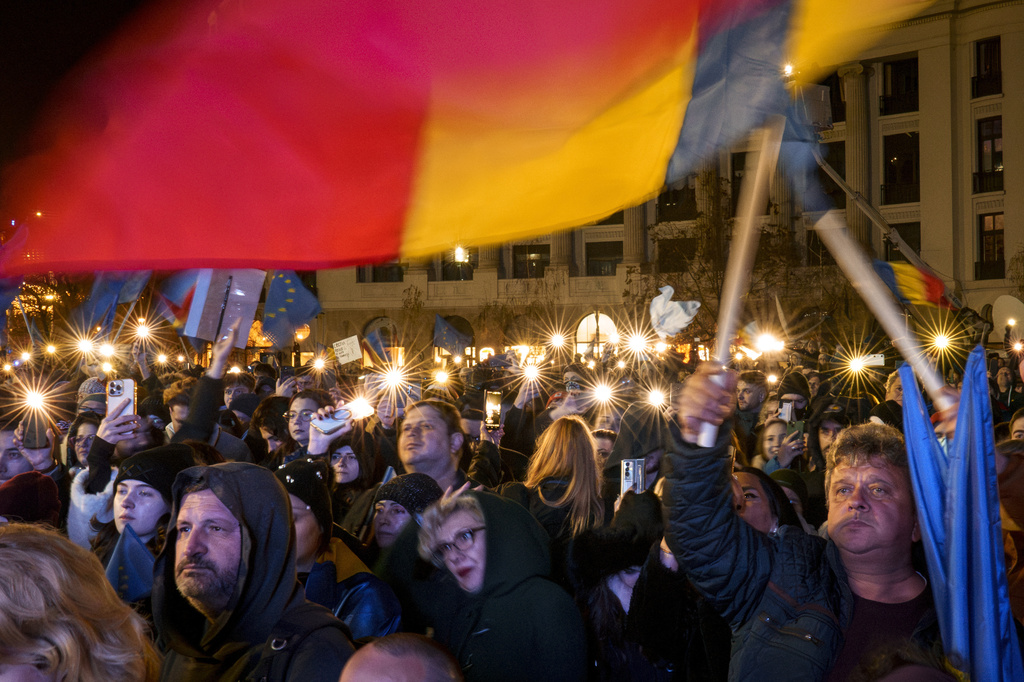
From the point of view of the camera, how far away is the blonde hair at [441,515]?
3295mm

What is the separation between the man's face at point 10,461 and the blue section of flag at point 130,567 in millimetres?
2345

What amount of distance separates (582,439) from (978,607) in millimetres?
2522

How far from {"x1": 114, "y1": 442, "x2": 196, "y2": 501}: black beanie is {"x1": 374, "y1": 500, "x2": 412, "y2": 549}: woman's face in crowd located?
0.85 m

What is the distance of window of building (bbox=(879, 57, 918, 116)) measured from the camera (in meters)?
39.3

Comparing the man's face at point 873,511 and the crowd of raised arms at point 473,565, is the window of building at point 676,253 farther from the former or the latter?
the man's face at point 873,511

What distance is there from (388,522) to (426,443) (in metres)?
0.91

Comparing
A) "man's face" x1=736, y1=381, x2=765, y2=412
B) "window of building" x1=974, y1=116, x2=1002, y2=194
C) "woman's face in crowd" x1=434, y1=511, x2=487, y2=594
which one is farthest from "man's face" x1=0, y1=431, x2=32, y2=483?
"window of building" x1=974, y1=116, x2=1002, y2=194

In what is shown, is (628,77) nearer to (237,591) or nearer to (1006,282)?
(237,591)

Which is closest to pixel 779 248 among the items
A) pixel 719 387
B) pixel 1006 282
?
pixel 1006 282

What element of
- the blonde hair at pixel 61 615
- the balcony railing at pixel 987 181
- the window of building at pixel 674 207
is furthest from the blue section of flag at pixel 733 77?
the balcony railing at pixel 987 181

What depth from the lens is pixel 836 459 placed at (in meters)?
2.99

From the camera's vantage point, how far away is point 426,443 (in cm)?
489

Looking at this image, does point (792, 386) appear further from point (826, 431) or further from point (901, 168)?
point (901, 168)

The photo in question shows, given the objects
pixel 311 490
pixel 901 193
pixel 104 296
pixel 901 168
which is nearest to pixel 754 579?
pixel 311 490
